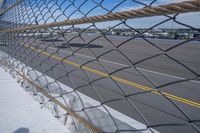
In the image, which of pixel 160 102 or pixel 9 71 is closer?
pixel 9 71

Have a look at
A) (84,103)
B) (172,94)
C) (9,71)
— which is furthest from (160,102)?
(84,103)

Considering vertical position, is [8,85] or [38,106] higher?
[38,106]

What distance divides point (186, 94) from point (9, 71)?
15.3ft

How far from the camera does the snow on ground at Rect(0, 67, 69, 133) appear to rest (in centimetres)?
136

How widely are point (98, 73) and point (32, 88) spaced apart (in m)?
6.41

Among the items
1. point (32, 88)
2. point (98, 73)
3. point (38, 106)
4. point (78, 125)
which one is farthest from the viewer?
point (98, 73)

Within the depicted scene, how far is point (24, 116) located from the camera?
58.9 inches

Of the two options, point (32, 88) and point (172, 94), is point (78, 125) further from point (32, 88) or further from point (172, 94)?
point (172, 94)

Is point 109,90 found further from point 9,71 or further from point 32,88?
point 32,88

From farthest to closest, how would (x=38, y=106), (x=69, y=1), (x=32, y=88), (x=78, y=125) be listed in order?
(x=32, y=88) < (x=69, y=1) < (x=38, y=106) < (x=78, y=125)

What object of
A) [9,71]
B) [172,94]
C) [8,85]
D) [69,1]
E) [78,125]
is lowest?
[172,94]

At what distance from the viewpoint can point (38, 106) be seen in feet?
5.55

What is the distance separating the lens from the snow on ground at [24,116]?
4.47 ft

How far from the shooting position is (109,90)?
5.89 m
